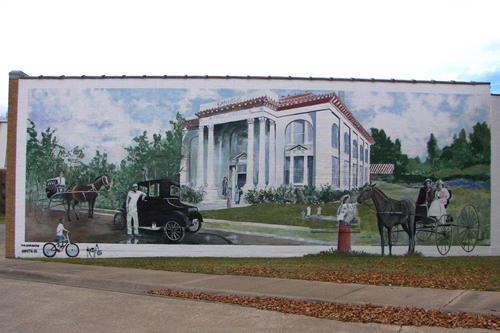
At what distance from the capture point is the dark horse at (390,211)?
57.8ft

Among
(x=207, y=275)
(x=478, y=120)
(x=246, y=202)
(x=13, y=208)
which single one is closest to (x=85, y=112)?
(x=13, y=208)

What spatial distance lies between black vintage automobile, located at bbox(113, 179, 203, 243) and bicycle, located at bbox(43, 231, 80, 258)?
1521 millimetres

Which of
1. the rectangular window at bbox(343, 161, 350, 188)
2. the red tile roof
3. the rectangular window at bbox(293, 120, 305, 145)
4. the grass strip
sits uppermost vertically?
the red tile roof

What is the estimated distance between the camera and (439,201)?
1772 cm

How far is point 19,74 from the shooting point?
1816 cm

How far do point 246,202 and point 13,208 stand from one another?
7456mm

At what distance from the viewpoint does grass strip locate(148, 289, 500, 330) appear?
7.96m

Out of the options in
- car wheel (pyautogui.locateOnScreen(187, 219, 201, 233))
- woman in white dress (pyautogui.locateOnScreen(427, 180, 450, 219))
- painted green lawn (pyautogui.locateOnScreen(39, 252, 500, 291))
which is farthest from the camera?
woman in white dress (pyautogui.locateOnScreen(427, 180, 450, 219))

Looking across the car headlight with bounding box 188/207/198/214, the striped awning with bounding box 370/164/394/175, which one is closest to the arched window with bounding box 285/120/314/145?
the striped awning with bounding box 370/164/394/175

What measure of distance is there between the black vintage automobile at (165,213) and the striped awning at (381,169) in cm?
570

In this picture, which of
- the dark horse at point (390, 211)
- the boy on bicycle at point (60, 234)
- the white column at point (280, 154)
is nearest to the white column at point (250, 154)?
the white column at point (280, 154)

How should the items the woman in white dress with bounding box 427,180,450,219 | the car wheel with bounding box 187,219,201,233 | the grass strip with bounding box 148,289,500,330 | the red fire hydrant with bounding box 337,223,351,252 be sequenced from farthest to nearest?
the woman in white dress with bounding box 427,180,450,219 < the car wheel with bounding box 187,219,201,233 < the red fire hydrant with bounding box 337,223,351,252 < the grass strip with bounding box 148,289,500,330

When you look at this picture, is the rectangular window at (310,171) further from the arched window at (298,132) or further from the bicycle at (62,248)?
the bicycle at (62,248)

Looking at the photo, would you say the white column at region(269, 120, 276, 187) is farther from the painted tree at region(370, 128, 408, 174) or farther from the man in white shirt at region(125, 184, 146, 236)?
the man in white shirt at region(125, 184, 146, 236)
